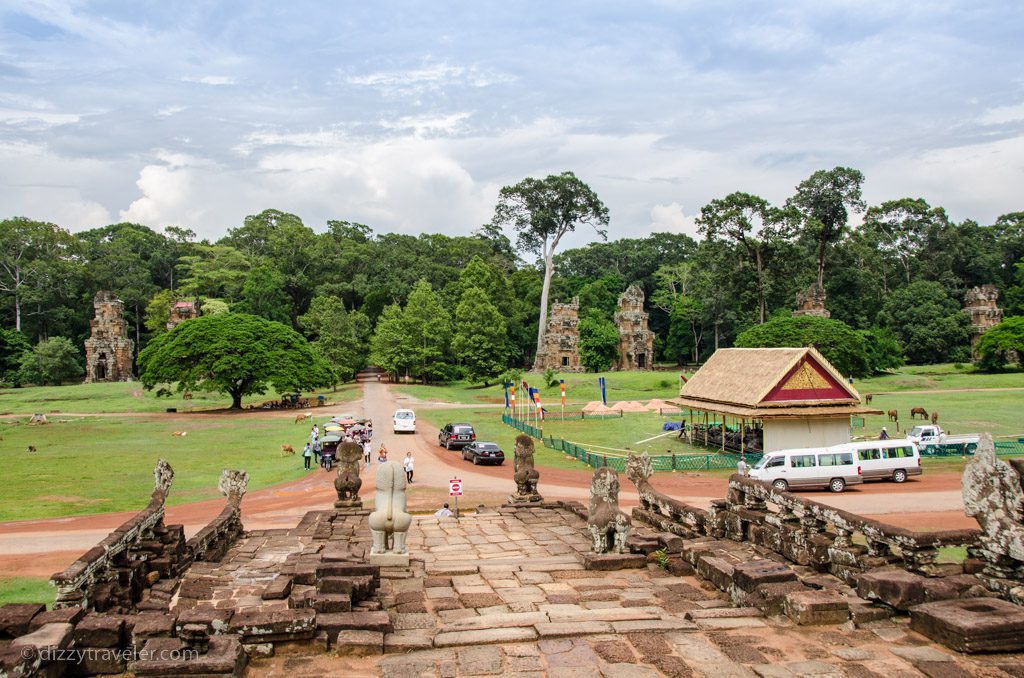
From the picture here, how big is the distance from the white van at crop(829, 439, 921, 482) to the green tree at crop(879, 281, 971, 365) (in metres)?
47.9

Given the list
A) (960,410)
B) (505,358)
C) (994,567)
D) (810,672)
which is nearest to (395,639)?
(810,672)

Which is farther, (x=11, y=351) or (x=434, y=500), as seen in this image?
(x=11, y=351)

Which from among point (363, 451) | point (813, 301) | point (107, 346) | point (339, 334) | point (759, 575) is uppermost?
point (813, 301)

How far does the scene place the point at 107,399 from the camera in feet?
173

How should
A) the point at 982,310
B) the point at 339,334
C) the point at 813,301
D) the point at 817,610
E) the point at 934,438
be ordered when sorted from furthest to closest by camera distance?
the point at 982,310, the point at 813,301, the point at 339,334, the point at 934,438, the point at 817,610

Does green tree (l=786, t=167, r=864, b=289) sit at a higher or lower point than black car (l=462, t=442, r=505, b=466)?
higher

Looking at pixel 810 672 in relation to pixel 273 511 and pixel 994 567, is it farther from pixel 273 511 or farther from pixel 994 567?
pixel 273 511

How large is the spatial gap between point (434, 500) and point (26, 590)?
34.5 feet

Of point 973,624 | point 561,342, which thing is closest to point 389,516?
point 973,624

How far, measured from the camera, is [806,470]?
22.1 metres

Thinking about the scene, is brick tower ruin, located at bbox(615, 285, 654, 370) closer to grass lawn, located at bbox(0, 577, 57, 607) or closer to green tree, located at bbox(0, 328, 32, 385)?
green tree, located at bbox(0, 328, 32, 385)

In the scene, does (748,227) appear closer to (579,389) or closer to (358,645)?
(579,389)

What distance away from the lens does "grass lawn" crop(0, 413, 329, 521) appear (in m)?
20.9

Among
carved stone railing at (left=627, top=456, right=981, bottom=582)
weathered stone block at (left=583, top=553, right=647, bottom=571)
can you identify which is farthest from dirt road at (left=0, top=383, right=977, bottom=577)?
weathered stone block at (left=583, top=553, right=647, bottom=571)
